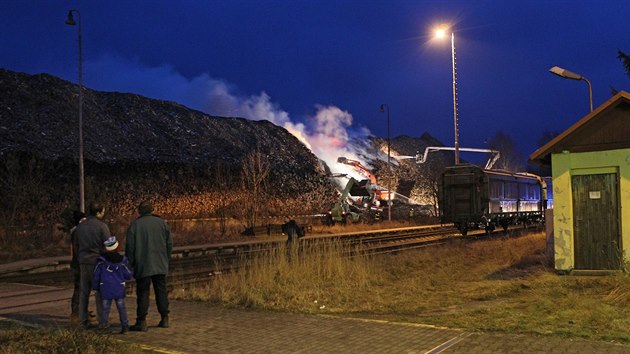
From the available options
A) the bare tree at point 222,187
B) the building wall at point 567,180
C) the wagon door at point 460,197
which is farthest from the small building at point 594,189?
the bare tree at point 222,187

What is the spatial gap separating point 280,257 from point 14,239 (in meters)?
15.9

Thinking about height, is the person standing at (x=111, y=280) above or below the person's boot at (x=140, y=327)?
above

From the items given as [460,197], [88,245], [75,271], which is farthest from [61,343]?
[460,197]

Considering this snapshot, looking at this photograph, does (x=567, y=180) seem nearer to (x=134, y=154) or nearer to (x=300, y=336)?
(x=300, y=336)

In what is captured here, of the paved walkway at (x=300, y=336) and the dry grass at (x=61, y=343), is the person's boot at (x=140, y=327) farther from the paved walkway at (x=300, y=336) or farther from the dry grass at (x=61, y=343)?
the dry grass at (x=61, y=343)

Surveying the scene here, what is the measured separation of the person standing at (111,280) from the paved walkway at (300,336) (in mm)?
423

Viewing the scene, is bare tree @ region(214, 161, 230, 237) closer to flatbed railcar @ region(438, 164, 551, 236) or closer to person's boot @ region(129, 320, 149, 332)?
flatbed railcar @ region(438, 164, 551, 236)

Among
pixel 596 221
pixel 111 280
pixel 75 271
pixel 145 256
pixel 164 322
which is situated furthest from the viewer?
pixel 596 221

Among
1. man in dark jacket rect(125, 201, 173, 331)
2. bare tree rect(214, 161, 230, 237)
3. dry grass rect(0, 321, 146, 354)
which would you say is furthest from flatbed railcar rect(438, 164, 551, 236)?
dry grass rect(0, 321, 146, 354)

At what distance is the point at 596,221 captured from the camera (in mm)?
12516

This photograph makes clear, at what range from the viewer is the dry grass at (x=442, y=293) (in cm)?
833

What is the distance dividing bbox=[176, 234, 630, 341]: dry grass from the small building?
726 mm

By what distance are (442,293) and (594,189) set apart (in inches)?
167

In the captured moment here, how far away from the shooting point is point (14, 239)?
2397 centimetres
